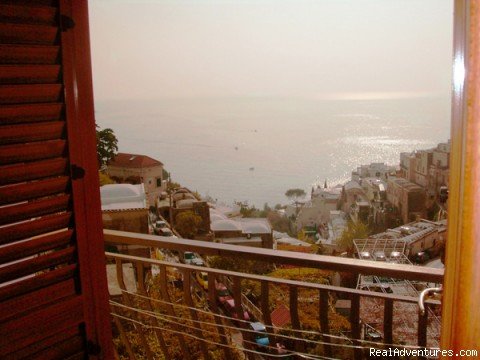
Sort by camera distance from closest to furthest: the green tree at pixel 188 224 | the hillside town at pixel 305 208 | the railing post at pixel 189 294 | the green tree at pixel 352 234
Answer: the railing post at pixel 189 294 → the hillside town at pixel 305 208 → the green tree at pixel 352 234 → the green tree at pixel 188 224

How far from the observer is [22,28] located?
116cm

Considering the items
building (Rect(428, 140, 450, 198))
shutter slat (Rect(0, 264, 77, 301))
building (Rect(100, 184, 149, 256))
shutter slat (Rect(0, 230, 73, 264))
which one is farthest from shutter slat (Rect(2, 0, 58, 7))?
building (Rect(100, 184, 149, 256))

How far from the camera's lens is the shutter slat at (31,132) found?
1.17m

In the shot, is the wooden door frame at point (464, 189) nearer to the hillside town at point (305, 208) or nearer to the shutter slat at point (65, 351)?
the shutter slat at point (65, 351)

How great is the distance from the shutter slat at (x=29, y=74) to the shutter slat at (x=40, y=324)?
0.71 meters

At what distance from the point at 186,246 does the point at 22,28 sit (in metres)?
1.10

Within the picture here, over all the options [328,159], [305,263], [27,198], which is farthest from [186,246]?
[328,159]

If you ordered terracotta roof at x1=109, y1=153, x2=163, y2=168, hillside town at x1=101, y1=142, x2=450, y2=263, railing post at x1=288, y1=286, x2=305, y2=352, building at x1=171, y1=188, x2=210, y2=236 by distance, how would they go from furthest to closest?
terracotta roof at x1=109, y1=153, x2=163, y2=168, building at x1=171, y1=188, x2=210, y2=236, hillside town at x1=101, y1=142, x2=450, y2=263, railing post at x1=288, y1=286, x2=305, y2=352

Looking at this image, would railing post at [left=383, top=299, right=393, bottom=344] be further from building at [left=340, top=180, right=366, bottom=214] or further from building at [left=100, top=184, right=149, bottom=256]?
building at [left=340, top=180, right=366, bottom=214]

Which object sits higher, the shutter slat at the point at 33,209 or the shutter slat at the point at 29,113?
the shutter slat at the point at 29,113

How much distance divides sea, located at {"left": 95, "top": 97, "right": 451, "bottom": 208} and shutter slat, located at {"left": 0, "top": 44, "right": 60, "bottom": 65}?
5431 mm

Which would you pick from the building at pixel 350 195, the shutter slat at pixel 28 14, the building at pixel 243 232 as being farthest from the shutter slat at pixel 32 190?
the building at pixel 350 195

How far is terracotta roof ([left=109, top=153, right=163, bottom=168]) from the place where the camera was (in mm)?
15102

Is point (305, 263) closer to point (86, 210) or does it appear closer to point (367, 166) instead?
point (86, 210)
